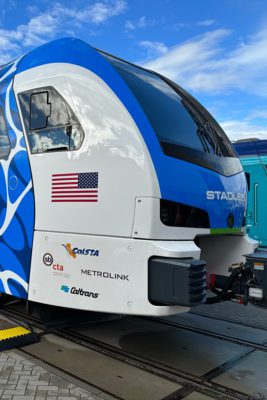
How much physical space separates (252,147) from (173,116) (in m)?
5.92

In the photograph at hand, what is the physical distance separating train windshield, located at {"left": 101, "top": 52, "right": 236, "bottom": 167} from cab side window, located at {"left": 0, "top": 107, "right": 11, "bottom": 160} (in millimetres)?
1390

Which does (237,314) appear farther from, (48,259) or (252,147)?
(252,147)

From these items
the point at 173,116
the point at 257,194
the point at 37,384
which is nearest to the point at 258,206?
the point at 257,194

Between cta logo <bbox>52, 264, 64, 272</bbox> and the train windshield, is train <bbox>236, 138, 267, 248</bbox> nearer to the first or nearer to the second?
the train windshield

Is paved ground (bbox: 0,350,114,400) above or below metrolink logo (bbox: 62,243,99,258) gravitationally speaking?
below

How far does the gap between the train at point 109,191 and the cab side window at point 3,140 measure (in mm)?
22

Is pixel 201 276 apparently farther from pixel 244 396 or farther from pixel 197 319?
pixel 197 319

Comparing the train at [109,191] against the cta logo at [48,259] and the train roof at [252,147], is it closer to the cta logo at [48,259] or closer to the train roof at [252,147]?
the cta logo at [48,259]

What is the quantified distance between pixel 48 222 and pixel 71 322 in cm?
136

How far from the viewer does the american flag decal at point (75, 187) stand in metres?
3.88

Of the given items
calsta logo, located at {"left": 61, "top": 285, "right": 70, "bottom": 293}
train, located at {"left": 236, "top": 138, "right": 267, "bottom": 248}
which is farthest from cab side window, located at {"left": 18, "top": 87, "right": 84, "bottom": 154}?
train, located at {"left": 236, "top": 138, "right": 267, "bottom": 248}

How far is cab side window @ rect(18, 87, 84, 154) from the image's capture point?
405 cm

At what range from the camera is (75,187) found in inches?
157

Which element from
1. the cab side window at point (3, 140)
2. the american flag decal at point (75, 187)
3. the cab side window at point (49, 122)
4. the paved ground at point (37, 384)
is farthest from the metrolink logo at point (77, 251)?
the cab side window at point (3, 140)
